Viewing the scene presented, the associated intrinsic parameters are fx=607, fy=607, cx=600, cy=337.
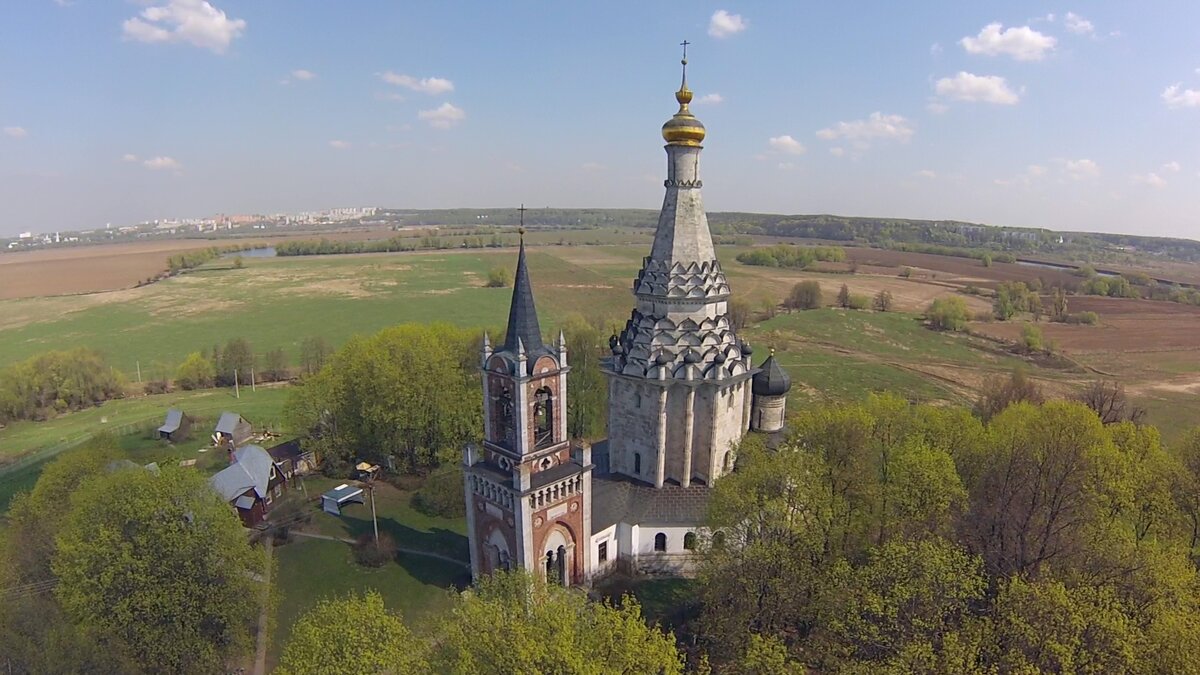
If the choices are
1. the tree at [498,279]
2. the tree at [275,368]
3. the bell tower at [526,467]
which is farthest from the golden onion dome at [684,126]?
the tree at [498,279]

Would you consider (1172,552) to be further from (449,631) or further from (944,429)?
(449,631)

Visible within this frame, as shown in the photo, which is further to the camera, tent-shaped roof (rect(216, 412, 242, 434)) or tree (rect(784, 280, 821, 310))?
tree (rect(784, 280, 821, 310))

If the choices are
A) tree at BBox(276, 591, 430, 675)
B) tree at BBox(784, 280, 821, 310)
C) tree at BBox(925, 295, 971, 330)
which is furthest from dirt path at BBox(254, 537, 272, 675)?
tree at BBox(784, 280, 821, 310)

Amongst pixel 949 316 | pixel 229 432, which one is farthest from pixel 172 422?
pixel 949 316

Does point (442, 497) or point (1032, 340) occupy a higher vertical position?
point (1032, 340)

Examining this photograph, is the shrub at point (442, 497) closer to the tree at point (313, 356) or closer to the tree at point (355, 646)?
the tree at point (355, 646)

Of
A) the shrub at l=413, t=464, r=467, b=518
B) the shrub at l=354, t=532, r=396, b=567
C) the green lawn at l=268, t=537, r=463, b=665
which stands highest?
the shrub at l=413, t=464, r=467, b=518

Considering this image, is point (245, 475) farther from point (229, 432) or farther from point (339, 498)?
point (229, 432)

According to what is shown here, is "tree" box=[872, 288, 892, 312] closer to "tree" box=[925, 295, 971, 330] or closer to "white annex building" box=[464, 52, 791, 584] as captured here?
"tree" box=[925, 295, 971, 330]
